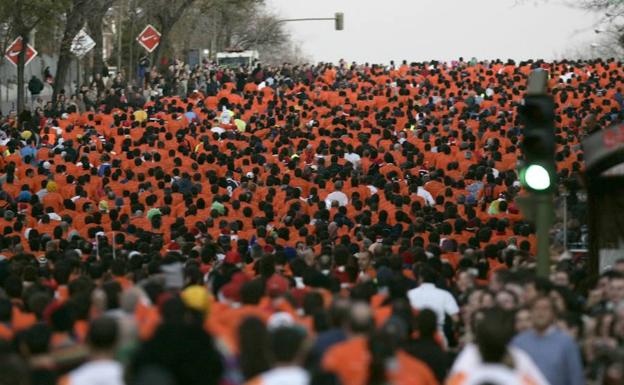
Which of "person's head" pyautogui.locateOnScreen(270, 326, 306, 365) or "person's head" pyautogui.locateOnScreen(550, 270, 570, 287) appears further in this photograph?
"person's head" pyautogui.locateOnScreen(550, 270, 570, 287)

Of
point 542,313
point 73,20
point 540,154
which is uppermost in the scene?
point 73,20

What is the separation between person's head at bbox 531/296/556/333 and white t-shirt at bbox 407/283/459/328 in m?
3.37

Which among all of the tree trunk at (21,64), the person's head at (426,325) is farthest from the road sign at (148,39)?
the person's head at (426,325)

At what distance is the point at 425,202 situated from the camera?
28000 mm

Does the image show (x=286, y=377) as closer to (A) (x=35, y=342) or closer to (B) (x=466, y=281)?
(A) (x=35, y=342)

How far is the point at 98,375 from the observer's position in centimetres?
1044

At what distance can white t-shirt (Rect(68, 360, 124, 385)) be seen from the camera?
10.4 metres

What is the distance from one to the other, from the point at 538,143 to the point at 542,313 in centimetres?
189

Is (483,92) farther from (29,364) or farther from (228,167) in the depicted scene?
(29,364)

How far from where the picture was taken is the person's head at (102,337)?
10.6 meters

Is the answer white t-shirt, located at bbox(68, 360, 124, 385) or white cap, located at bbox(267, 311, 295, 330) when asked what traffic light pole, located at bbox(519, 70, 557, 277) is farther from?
white t-shirt, located at bbox(68, 360, 124, 385)

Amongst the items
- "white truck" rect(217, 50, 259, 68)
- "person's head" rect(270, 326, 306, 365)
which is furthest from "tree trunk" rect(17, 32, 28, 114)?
"person's head" rect(270, 326, 306, 365)

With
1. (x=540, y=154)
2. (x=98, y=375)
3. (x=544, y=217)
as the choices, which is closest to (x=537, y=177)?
(x=540, y=154)

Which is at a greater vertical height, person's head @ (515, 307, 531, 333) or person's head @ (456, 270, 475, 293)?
person's head @ (515, 307, 531, 333)
